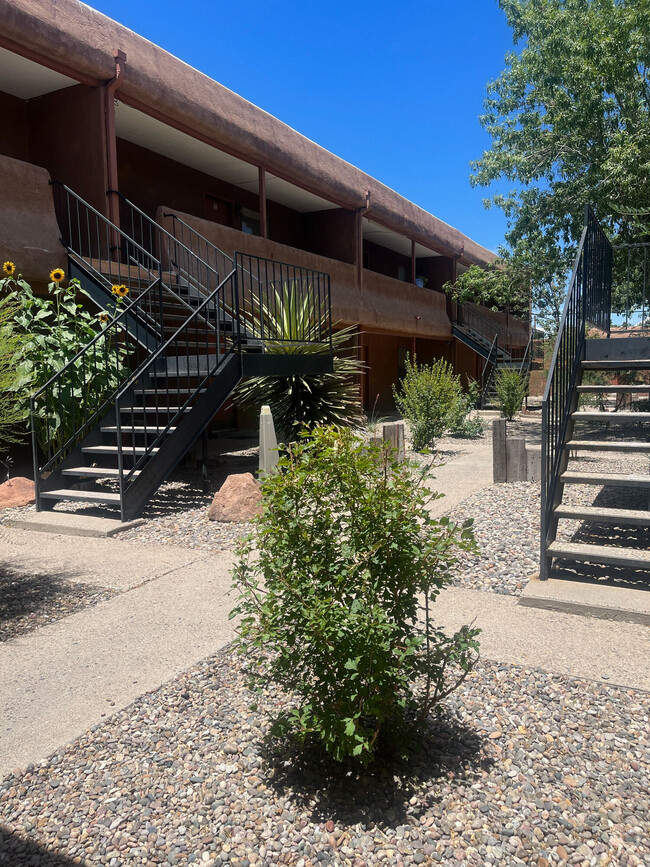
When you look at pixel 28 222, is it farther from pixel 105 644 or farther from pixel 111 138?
pixel 105 644

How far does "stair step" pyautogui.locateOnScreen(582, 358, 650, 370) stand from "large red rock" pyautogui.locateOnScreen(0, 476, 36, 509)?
615 centimetres

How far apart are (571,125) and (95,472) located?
11.2 m

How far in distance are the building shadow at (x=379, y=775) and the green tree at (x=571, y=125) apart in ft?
33.2

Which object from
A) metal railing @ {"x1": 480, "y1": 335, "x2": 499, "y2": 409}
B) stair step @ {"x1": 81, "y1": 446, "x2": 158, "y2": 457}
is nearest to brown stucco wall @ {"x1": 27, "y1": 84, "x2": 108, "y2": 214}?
stair step @ {"x1": 81, "y1": 446, "x2": 158, "y2": 457}

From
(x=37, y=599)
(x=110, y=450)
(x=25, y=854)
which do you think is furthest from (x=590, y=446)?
(x=110, y=450)

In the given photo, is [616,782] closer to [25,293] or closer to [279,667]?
[279,667]

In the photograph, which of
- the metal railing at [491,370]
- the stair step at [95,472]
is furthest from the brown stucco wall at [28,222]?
the metal railing at [491,370]

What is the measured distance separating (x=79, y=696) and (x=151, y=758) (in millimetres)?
721

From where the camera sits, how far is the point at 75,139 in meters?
10.1

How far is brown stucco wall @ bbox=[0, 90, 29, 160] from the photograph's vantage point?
34.8ft

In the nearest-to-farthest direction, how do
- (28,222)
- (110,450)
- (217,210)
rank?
(110,450)
(28,222)
(217,210)

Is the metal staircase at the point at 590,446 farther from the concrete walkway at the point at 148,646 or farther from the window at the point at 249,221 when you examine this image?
the window at the point at 249,221

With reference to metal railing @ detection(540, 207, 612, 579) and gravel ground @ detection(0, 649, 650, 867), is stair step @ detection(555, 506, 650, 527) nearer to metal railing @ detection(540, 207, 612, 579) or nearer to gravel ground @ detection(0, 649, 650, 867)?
metal railing @ detection(540, 207, 612, 579)

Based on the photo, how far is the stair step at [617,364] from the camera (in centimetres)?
581
